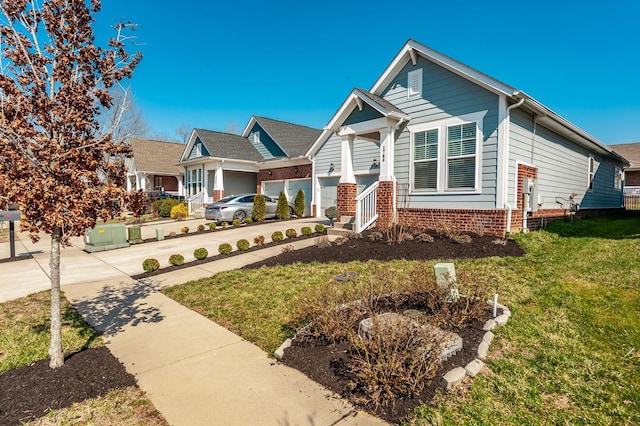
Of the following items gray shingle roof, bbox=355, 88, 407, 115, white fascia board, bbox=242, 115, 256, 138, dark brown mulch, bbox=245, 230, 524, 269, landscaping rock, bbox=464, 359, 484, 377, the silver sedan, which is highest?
white fascia board, bbox=242, 115, 256, 138

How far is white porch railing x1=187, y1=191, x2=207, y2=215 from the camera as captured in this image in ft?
72.1

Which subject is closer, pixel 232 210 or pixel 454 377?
pixel 454 377

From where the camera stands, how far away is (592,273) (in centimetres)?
535

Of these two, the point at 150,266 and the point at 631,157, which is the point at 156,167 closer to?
the point at 150,266

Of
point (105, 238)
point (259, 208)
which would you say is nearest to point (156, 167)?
point (259, 208)

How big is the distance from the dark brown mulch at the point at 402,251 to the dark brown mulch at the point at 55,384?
4.24m

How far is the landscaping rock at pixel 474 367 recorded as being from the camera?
286 cm

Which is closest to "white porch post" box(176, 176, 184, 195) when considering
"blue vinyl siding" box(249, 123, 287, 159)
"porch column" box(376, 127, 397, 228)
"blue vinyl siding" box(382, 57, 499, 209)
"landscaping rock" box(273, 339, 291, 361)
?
"blue vinyl siding" box(249, 123, 287, 159)

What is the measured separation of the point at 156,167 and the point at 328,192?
18.8m

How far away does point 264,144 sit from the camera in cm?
2222

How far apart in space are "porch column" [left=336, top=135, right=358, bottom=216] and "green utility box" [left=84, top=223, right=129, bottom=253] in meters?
7.06

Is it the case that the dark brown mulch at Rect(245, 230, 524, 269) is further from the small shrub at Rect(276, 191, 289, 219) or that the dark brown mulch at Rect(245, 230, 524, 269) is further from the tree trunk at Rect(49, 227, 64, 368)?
the small shrub at Rect(276, 191, 289, 219)

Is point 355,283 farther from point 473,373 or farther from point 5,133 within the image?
point 5,133

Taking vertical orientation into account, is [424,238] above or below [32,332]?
above
